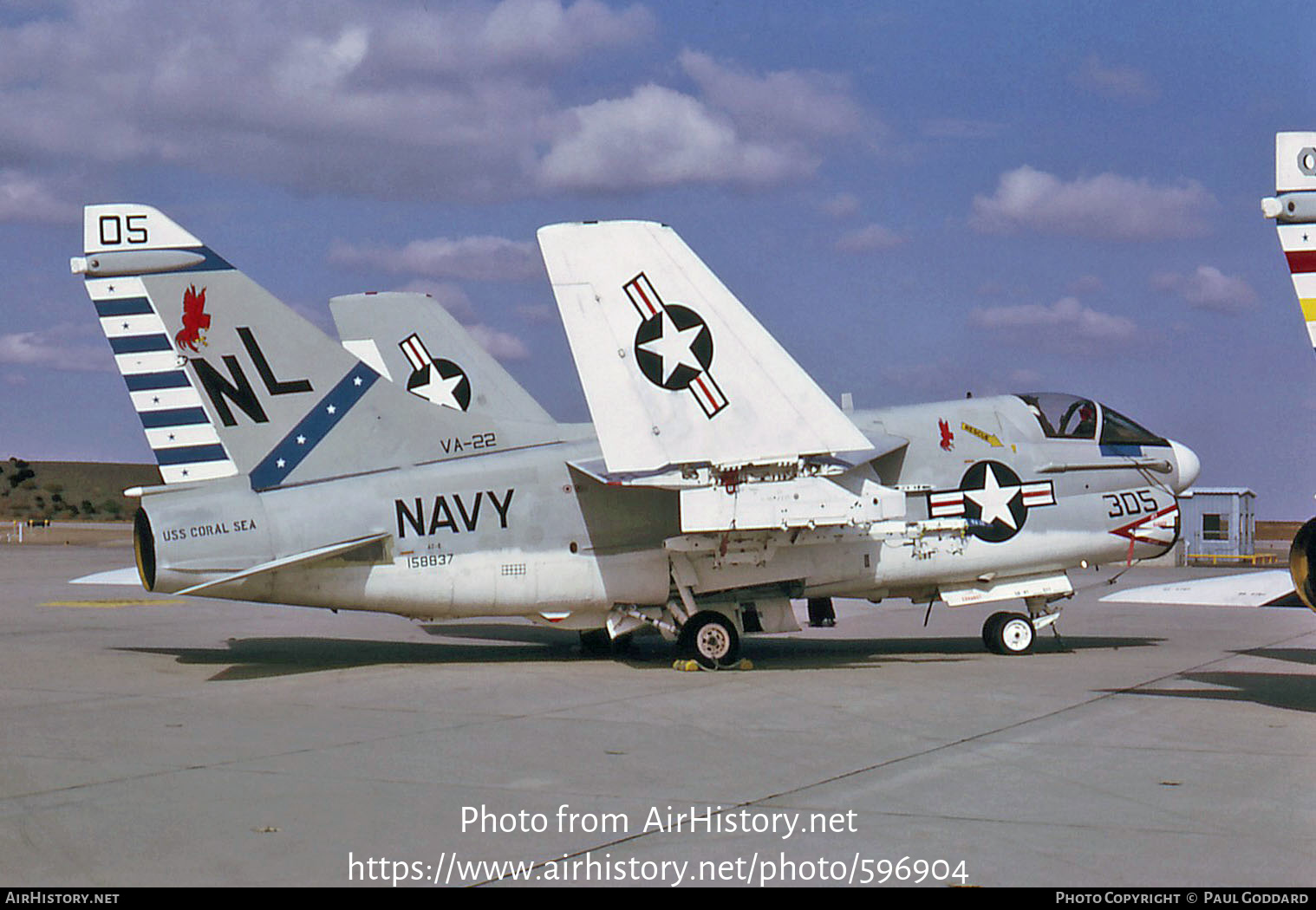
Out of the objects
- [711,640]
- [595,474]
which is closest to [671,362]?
[595,474]

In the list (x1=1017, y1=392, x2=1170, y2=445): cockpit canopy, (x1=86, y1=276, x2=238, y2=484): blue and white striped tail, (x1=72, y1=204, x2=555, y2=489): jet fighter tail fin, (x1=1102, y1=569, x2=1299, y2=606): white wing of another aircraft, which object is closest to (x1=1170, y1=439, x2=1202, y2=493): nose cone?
(x1=1017, y1=392, x2=1170, y2=445): cockpit canopy

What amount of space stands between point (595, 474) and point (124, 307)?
241 inches

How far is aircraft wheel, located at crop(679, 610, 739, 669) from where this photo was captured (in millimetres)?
15438

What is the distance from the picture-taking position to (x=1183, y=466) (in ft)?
57.0

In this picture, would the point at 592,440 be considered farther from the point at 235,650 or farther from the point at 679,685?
the point at 235,650

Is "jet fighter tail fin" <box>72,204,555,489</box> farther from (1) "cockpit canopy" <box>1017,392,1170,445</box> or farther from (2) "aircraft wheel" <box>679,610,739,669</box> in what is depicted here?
(1) "cockpit canopy" <box>1017,392,1170,445</box>

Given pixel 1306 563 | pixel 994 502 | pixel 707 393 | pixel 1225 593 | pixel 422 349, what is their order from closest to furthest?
pixel 1306 563 < pixel 1225 593 < pixel 707 393 < pixel 994 502 < pixel 422 349

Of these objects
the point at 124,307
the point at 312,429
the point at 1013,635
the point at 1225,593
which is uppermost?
the point at 124,307

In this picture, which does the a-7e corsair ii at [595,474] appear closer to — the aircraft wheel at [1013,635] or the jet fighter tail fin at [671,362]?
the jet fighter tail fin at [671,362]

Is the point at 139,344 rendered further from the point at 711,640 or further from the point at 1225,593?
the point at 1225,593

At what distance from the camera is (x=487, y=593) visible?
603 inches

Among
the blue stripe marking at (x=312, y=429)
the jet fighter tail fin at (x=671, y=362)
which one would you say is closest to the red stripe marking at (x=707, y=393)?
the jet fighter tail fin at (x=671, y=362)

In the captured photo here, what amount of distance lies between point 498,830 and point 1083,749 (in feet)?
15.6
